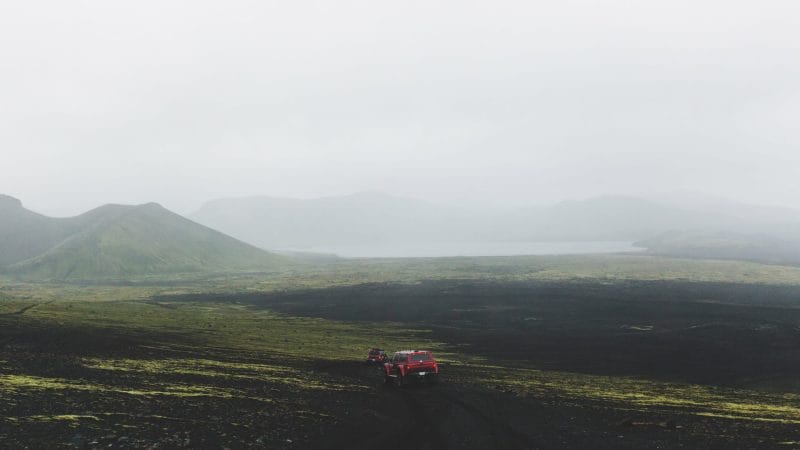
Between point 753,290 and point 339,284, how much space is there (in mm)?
103615

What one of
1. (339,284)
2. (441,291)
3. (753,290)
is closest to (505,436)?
(441,291)

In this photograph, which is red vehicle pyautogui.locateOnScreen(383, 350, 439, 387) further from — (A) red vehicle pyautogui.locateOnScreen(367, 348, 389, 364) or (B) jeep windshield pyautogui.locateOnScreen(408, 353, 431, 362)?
(A) red vehicle pyautogui.locateOnScreen(367, 348, 389, 364)

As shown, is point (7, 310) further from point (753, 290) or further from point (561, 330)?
→ point (753, 290)

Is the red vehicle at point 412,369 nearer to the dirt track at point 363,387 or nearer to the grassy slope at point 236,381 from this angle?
the dirt track at point 363,387

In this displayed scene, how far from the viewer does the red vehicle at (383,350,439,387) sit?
30.9 meters

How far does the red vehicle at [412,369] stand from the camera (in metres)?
30.9

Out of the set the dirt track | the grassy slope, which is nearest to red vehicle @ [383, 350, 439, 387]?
the dirt track

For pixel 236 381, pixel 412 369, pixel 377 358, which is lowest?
pixel 377 358

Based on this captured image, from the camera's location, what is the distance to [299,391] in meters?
28.8

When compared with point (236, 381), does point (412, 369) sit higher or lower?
higher

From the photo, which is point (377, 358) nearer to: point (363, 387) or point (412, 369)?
point (363, 387)

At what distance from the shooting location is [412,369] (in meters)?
30.9

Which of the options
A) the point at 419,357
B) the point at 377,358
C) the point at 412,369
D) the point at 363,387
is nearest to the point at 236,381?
the point at 363,387

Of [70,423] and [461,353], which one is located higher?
[70,423]
